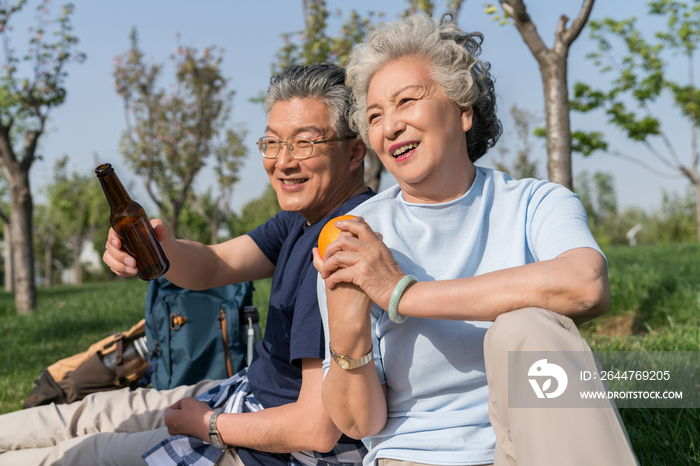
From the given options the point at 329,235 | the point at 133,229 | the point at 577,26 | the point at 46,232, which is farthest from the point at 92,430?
the point at 46,232

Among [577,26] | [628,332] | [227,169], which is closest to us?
[628,332]

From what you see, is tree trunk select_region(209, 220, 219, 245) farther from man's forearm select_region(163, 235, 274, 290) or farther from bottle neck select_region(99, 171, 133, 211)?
bottle neck select_region(99, 171, 133, 211)

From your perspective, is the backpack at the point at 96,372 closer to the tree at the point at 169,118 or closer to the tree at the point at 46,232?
the tree at the point at 169,118

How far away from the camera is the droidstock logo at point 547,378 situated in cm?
126

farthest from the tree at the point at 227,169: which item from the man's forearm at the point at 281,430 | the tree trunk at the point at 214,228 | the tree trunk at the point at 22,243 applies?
the man's forearm at the point at 281,430

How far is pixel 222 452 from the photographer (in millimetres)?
2270

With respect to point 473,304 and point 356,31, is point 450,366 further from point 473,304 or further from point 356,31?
point 356,31

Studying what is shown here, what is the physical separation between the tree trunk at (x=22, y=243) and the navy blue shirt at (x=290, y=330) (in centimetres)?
962

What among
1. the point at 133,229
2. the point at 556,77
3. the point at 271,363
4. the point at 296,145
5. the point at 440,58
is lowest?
the point at 271,363

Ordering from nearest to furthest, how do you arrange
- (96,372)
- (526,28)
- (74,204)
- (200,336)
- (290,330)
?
(290,330), (200,336), (96,372), (526,28), (74,204)

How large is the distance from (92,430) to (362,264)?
2.10 m

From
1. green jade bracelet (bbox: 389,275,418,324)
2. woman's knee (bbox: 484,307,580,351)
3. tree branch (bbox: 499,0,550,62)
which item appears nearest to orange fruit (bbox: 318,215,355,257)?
green jade bracelet (bbox: 389,275,418,324)

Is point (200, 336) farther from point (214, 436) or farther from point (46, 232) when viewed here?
point (46, 232)

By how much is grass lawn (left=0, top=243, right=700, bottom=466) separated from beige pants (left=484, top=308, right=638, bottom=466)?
1458 mm
